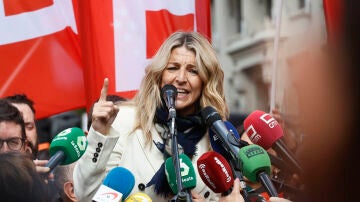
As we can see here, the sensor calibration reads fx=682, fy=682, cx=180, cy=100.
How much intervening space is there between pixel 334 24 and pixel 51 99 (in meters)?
4.40

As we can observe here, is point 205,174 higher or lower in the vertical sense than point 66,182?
higher

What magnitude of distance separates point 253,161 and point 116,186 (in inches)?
21.7

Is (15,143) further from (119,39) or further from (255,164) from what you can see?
(119,39)

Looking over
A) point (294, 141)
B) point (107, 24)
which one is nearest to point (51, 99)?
point (107, 24)

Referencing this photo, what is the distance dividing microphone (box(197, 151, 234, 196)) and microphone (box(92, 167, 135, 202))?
0.30 meters

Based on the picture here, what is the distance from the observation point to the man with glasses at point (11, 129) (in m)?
3.34

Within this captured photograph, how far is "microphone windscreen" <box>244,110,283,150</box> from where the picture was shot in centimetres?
318

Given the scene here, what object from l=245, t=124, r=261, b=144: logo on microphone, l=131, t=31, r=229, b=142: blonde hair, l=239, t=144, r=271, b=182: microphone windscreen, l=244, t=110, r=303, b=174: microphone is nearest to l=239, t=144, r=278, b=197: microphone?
l=239, t=144, r=271, b=182: microphone windscreen

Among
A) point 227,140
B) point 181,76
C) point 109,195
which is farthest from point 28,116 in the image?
point 227,140

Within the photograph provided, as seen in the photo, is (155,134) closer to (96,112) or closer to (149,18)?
(96,112)

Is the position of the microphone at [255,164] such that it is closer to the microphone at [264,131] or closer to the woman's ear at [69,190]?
the microphone at [264,131]

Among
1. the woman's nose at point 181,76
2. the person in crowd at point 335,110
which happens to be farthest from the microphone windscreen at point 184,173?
the person in crowd at point 335,110

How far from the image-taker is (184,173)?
9.36ft

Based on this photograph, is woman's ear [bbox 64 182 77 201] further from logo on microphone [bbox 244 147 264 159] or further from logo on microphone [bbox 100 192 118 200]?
logo on microphone [bbox 244 147 264 159]
